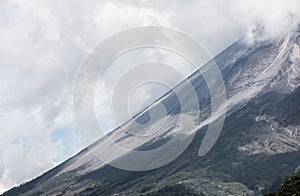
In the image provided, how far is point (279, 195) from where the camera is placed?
65875 millimetres

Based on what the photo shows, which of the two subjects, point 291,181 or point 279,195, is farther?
point 291,181

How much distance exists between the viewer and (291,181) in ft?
234

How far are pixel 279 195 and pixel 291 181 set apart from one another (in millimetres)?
6436
